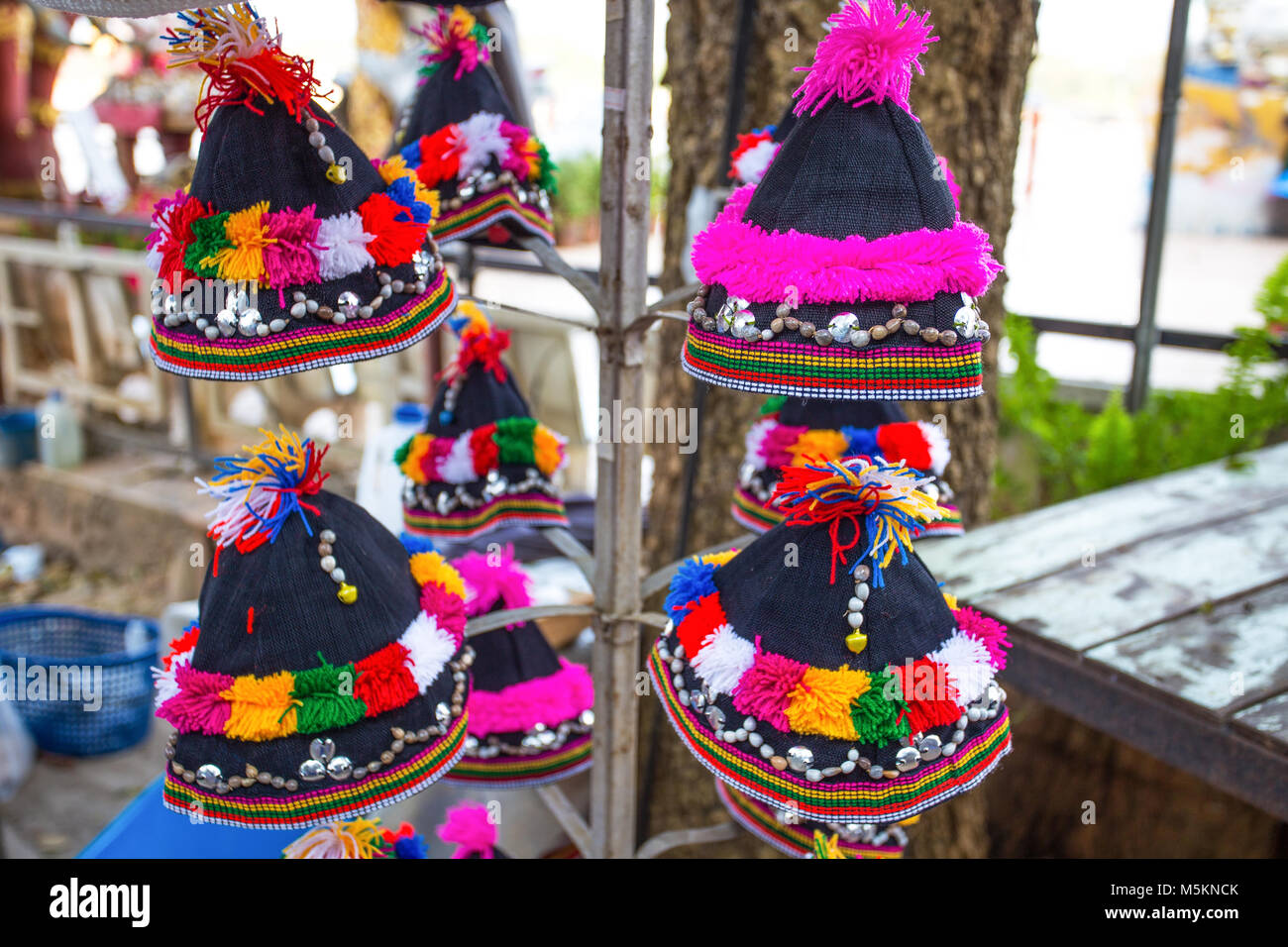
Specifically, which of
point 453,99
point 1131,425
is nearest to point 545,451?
point 453,99

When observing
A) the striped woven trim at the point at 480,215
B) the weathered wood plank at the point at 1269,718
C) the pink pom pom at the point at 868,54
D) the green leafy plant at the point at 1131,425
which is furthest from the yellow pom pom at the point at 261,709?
the green leafy plant at the point at 1131,425

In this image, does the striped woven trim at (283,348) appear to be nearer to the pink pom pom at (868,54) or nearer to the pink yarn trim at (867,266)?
the pink yarn trim at (867,266)

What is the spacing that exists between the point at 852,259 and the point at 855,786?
57 cm

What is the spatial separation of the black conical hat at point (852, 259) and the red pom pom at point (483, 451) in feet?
2.16

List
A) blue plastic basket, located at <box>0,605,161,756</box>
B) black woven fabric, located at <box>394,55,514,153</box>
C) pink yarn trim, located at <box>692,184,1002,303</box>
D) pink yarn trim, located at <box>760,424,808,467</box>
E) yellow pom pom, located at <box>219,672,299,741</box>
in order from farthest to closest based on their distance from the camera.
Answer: blue plastic basket, located at <box>0,605,161,756</box>, pink yarn trim, located at <box>760,424,808,467</box>, black woven fabric, located at <box>394,55,514,153</box>, yellow pom pom, located at <box>219,672,299,741</box>, pink yarn trim, located at <box>692,184,1002,303</box>

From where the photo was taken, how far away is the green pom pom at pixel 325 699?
3.61ft

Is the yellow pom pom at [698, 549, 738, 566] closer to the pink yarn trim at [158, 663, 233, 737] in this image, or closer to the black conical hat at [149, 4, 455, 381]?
the black conical hat at [149, 4, 455, 381]

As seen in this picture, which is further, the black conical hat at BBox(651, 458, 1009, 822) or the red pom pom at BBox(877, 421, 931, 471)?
the red pom pom at BBox(877, 421, 931, 471)

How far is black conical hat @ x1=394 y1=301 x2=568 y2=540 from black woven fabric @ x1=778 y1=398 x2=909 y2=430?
1.49 ft

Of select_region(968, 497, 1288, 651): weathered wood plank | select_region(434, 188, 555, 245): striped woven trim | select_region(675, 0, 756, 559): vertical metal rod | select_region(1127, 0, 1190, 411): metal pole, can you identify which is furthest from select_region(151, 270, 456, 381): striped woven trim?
select_region(1127, 0, 1190, 411): metal pole

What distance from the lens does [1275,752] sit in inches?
55.7

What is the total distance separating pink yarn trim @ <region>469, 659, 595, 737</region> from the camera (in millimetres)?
1688

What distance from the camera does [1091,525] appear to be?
7.37ft
